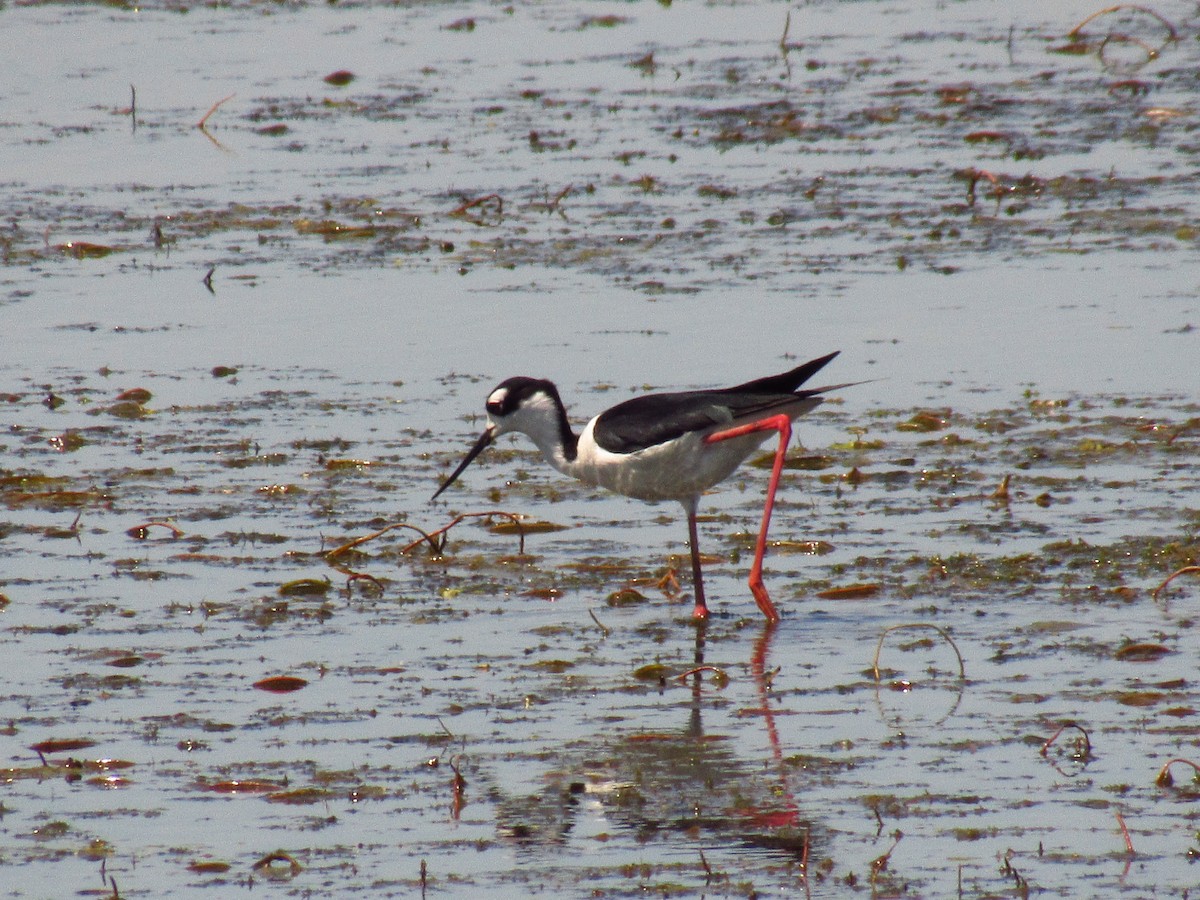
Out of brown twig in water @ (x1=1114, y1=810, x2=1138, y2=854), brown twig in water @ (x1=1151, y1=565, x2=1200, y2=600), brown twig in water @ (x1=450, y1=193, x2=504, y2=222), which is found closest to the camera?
brown twig in water @ (x1=1114, y1=810, x2=1138, y2=854)

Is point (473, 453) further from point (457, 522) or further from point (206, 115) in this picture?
point (206, 115)

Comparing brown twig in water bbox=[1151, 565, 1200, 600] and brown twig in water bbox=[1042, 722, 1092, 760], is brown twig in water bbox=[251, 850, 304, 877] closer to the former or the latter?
brown twig in water bbox=[1042, 722, 1092, 760]

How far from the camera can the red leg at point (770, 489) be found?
749 cm

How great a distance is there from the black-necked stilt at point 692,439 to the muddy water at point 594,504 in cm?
33

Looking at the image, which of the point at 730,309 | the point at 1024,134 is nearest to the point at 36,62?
the point at 1024,134

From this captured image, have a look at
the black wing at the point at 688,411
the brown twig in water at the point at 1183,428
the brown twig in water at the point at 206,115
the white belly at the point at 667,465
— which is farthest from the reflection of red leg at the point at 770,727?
the brown twig in water at the point at 206,115

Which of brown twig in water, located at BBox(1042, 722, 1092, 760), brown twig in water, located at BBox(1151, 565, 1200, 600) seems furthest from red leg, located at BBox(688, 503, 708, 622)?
brown twig in water, located at BBox(1042, 722, 1092, 760)

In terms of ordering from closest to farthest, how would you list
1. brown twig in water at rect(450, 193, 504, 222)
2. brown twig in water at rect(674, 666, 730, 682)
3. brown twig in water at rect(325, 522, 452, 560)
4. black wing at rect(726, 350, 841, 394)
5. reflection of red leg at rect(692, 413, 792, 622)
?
brown twig in water at rect(674, 666, 730, 682)
reflection of red leg at rect(692, 413, 792, 622)
black wing at rect(726, 350, 841, 394)
brown twig in water at rect(325, 522, 452, 560)
brown twig in water at rect(450, 193, 504, 222)

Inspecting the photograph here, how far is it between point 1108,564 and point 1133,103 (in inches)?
422

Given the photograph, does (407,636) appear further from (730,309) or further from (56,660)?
(730,309)

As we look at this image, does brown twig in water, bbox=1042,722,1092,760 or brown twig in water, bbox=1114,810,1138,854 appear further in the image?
brown twig in water, bbox=1042,722,1092,760

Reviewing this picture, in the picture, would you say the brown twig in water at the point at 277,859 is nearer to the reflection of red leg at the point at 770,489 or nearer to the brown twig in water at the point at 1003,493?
the reflection of red leg at the point at 770,489

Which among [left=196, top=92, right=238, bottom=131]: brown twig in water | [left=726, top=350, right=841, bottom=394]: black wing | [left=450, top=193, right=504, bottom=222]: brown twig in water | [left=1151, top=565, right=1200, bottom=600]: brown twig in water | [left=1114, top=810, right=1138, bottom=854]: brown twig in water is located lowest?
[left=1114, top=810, right=1138, bottom=854]: brown twig in water

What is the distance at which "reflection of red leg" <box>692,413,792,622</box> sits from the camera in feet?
24.6
